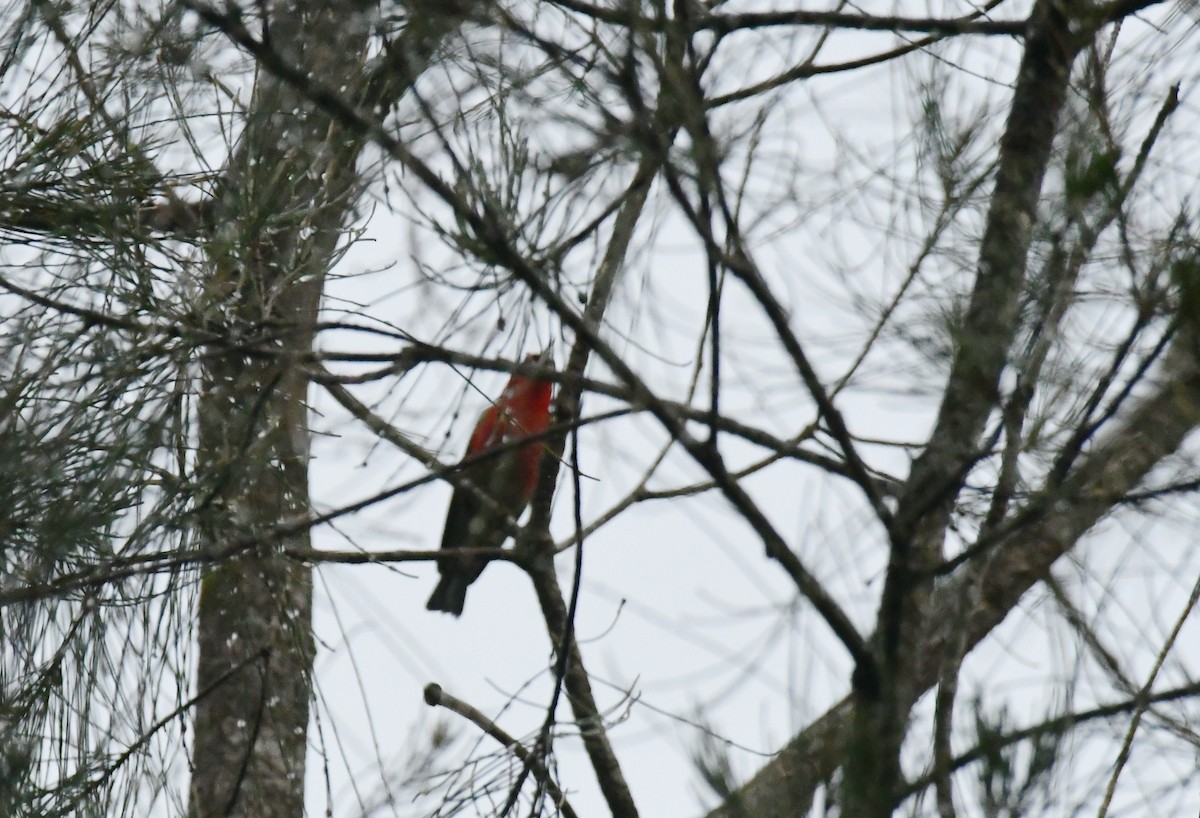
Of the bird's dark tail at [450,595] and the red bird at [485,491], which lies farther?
the bird's dark tail at [450,595]

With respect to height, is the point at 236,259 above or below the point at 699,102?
above

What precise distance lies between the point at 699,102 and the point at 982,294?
438 millimetres

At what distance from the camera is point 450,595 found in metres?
4.83

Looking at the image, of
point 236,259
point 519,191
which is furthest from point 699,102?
point 236,259

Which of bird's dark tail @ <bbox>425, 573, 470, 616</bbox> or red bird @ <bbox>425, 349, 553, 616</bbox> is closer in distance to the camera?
red bird @ <bbox>425, 349, 553, 616</bbox>

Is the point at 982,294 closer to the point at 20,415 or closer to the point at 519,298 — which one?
the point at 519,298

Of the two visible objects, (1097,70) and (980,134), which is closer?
(1097,70)

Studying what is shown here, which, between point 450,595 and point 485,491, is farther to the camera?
point 450,595

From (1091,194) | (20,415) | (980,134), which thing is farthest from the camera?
(20,415)

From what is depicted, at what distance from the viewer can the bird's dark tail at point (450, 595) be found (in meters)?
4.82

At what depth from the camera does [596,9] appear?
1859mm

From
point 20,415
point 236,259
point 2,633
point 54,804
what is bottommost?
point 54,804

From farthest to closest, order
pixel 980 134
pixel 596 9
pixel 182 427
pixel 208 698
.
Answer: pixel 208 698, pixel 182 427, pixel 980 134, pixel 596 9

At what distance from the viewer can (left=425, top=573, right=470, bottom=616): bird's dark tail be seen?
4820 millimetres
